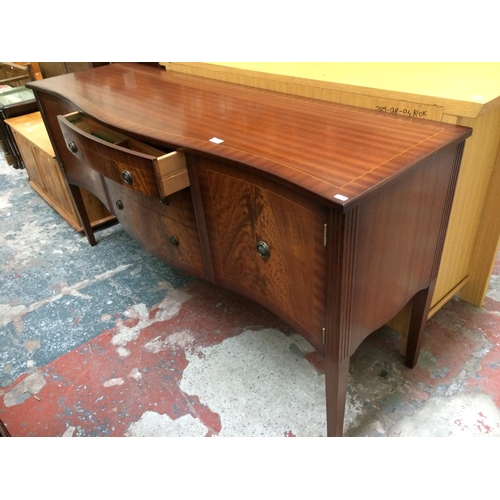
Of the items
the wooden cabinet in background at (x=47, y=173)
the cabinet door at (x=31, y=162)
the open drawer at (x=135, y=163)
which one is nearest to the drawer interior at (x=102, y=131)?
the open drawer at (x=135, y=163)

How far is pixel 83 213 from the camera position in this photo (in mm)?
1971

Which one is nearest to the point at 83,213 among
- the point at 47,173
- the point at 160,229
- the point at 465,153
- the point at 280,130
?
the point at 47,173

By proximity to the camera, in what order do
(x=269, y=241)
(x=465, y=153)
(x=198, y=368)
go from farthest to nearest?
(x=198, y=368)
(x=465, y=153)
(x=269, y=241)

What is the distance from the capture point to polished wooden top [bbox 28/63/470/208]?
2.67ft

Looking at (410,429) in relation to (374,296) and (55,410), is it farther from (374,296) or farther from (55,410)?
(55,410)

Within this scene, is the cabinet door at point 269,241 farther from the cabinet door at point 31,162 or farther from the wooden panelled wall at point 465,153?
the cabinet door at point 31,162

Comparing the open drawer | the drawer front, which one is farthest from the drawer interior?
the drawer front

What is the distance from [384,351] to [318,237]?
2.40ft

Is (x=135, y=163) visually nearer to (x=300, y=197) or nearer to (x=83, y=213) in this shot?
(x=300, y=197)

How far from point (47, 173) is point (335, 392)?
1.85 m

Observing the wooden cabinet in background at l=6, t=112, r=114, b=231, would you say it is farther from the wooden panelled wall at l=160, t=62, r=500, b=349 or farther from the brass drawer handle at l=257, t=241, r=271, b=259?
the brass drawer handle at l=257, t=241, r=271, b=259

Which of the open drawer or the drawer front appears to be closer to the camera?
the open drawer

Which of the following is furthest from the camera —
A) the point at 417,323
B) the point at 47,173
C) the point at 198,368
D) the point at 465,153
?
the point at 47,173

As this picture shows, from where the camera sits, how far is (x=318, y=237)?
2.70 feet
